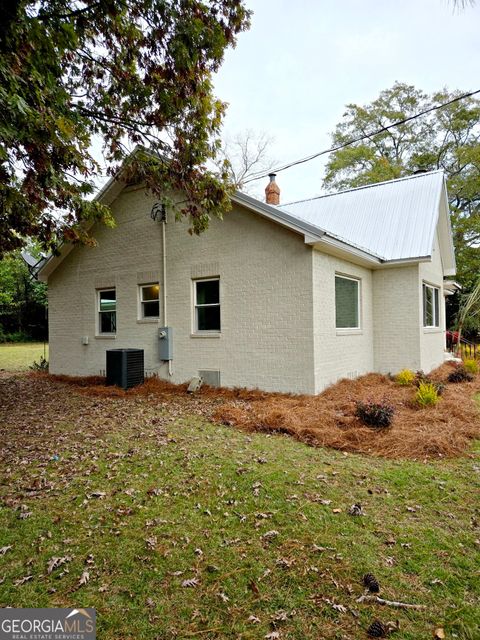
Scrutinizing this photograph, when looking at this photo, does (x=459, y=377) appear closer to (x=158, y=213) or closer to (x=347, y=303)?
(x=347, y=303)

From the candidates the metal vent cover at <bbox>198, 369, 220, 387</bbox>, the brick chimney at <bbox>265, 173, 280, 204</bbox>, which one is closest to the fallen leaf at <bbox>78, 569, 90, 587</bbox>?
the metal vent cover at <bbox>198, 369, 220, 387</bbox>

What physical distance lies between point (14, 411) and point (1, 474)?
3.55 m

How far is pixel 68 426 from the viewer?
6.42 metres

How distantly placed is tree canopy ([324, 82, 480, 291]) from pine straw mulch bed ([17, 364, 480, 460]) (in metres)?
16.8

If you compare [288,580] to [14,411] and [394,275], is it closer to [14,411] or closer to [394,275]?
[14,411]


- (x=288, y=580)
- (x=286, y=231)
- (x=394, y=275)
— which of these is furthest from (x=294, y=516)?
(x=394, y=275)

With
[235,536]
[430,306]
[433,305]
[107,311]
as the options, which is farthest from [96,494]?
[433,305]

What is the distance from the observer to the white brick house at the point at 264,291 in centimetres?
844

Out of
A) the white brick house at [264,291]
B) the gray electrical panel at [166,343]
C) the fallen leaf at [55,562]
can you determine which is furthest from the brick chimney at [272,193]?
the fallen leaf at [55,562]

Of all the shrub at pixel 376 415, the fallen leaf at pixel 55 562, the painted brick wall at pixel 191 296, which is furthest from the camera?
the painted brick wall at pixel 191 296

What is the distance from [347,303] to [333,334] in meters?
1.34

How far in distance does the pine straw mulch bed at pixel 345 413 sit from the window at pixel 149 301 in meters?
1.98

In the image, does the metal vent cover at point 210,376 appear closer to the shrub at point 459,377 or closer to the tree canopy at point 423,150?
the shrub at point 459,377

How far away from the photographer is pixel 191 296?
9.94 m
